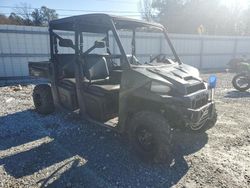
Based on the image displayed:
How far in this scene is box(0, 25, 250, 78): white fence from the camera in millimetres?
11023

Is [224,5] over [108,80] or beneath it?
over

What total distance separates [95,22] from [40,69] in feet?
7.08

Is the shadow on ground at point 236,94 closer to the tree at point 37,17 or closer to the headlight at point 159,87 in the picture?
the headlight at point 159,87

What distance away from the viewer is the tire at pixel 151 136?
11.3ft

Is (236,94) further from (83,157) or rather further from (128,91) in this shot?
(83,157)

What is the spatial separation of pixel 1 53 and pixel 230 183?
1076cm

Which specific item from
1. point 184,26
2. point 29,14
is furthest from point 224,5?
point 29,14

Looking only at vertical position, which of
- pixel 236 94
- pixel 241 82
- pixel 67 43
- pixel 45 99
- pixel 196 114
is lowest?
pixel 236 94

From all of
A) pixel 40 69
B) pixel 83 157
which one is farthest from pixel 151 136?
pixel 40 69

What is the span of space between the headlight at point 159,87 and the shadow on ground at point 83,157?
1.14m

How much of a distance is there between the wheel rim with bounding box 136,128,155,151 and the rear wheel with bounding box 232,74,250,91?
7044mm

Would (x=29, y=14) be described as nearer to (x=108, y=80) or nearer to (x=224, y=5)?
(x=224, y=5)

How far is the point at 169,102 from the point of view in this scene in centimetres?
341

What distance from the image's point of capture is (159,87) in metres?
3.57
